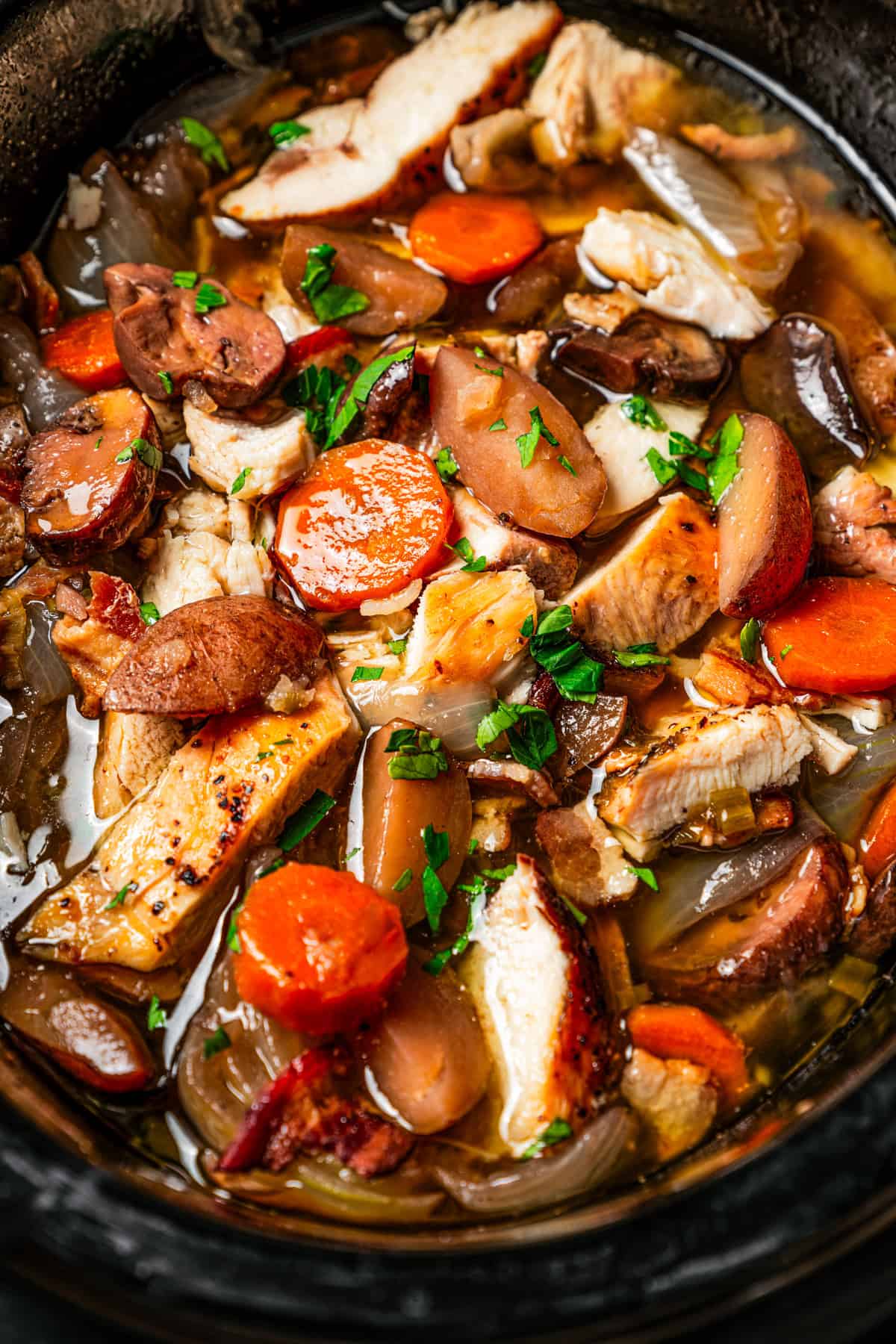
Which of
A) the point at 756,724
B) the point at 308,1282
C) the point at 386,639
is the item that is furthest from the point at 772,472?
the point at 308,1282

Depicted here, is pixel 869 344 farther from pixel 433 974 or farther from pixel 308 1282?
pixel 308 1282

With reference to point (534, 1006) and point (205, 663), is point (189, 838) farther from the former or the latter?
point (534, 1006)

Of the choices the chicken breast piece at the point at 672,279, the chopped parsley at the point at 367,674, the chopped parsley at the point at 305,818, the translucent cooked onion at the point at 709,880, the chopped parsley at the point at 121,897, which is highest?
the chicken breast piece at the point at 672,279

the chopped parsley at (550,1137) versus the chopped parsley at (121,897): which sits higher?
the chopped parsley at (121,897)

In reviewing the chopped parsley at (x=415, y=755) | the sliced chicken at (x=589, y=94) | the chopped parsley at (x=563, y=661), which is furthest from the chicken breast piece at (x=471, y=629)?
the sliced chicken at (x=589, y=94)

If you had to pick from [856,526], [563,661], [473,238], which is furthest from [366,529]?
[856,526]

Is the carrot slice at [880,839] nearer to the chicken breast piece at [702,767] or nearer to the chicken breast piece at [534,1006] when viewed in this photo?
the chicken breast piece at [702,767]
